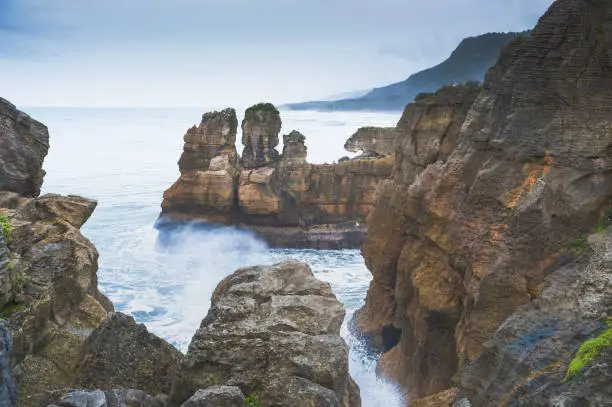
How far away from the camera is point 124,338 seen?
1024cm

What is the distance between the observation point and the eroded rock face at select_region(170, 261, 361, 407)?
823cm

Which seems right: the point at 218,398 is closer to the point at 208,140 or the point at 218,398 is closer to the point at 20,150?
the point at 20,150

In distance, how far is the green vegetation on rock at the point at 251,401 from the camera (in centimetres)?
786

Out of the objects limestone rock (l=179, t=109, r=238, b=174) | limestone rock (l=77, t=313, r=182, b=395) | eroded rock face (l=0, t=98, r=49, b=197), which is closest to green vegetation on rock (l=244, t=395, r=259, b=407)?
limestone rock (l=77, t=313, r=182, b=395)

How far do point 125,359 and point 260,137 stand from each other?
1233 inches

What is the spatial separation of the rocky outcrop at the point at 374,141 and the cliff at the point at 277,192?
4663 millimetres

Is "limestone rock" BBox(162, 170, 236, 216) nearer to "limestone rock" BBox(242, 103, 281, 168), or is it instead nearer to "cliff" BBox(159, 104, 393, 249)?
"cliff" BBox(159, 104, 393, 249)

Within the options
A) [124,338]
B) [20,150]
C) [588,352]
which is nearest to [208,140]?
[20,150]

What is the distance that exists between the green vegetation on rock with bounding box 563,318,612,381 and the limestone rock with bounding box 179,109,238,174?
33773mm

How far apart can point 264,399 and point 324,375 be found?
3.34ft

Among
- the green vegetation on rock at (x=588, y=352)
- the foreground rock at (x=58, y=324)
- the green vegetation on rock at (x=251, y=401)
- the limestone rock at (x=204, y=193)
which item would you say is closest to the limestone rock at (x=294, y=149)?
the limestone rock at (x=204, y=193)

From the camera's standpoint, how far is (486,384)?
8.68 metres

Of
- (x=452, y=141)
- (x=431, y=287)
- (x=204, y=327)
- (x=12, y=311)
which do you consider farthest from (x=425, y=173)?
(x=12, y=311)

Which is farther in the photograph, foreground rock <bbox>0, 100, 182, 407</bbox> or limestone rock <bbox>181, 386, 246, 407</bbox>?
foreground rock <bbox>0, 100, 182, 407</bbox>
